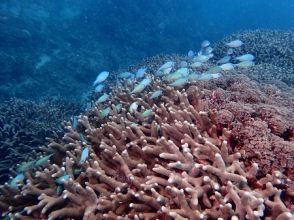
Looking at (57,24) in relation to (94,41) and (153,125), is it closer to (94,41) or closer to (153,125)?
(94,41)

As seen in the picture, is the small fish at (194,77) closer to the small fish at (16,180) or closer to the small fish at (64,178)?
the small fish at (64,178)

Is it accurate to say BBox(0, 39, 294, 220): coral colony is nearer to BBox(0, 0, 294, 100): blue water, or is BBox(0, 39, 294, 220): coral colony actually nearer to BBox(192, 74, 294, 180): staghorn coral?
BBox(192, 74, 294, 180): staghorn coral

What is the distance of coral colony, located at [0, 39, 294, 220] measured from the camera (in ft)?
9.41

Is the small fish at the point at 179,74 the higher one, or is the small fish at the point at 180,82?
the small fish at the point at 179,74

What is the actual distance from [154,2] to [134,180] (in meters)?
22.2

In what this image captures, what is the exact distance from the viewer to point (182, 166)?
313 cm

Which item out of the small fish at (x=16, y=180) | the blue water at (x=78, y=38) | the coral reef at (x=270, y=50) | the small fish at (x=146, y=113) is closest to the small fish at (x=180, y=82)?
the small fish at (x=146, y=113)

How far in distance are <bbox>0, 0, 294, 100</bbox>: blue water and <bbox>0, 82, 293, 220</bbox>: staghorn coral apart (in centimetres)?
1066

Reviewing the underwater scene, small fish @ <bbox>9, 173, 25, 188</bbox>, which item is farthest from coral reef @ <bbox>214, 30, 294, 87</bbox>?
small fish @ <bbox>9, 173, 25, 188</bbox>

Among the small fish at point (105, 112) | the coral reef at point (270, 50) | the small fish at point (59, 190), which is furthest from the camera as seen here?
the coral reef at point (270, 50)

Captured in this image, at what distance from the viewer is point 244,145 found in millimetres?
3260

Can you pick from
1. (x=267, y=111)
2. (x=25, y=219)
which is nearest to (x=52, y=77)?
(x=25, y=219)

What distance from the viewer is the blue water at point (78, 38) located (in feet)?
48.6

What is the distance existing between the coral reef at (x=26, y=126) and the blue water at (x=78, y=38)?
5235mm
